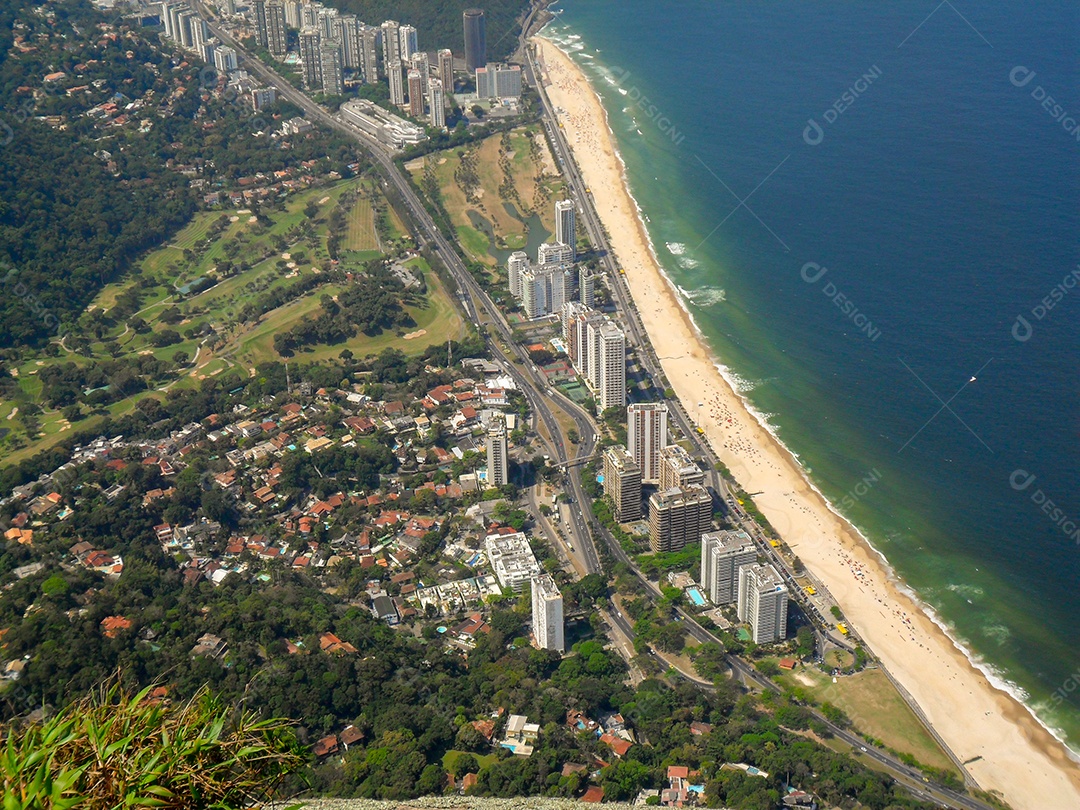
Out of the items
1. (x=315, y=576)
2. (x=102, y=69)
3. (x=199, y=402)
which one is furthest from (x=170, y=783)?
(x=102, y=69)

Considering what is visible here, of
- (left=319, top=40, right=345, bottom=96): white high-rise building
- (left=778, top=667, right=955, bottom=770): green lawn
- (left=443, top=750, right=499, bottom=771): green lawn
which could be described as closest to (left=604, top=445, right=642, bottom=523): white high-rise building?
(left=778, top=667, right=955, bottom=770): green lawn

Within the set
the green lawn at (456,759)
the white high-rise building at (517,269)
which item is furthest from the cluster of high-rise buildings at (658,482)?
the white high-rise building at (517,269)

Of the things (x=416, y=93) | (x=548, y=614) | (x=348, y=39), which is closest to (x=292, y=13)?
(x=348, y=39)

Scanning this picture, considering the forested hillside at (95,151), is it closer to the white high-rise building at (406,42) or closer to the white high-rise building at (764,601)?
the white high-rise building at (406,42)

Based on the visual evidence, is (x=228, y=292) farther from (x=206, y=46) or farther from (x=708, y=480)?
(x=206, y=46)

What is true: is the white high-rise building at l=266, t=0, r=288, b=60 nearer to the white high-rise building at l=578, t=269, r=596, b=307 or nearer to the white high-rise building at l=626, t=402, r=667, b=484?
the white high-rise building at l=578, t=269, r=596, b=307

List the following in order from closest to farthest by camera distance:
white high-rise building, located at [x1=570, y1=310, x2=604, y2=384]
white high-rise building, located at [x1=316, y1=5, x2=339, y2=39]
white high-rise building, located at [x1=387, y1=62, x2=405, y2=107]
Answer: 1. white high-rise building, located at [x1=570, y1=310, x2=604, y2=384]
2. white high-rise building, located at [x1=387, y1=62, x2=405, y2=107]
3. white high-rise building, located at [x1=316, y1=5, x2=339, y2=39]
